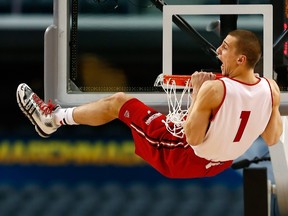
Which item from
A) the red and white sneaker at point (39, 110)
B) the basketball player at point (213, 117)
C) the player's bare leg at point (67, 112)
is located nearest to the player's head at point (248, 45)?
the basketball player at point (213, 117)

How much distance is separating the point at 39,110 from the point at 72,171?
2.35 meters

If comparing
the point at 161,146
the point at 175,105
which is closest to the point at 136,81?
the point at 175,105

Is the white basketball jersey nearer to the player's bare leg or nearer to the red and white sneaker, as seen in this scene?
the player's bare leg

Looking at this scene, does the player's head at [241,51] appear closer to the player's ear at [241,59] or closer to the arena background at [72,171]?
the player's ear at [241,59]

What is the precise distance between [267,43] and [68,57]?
106 cm

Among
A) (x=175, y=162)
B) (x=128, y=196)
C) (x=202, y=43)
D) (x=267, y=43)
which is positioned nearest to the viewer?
(x=175, y=162)

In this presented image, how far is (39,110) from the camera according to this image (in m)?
3.08

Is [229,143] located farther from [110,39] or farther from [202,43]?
[110,39]

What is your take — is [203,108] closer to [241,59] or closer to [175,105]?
[241,59]

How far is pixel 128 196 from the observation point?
5.46m

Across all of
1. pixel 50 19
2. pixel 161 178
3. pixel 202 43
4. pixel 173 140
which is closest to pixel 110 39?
pixel 50 19

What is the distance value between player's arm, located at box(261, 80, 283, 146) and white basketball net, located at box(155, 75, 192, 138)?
0.38 metres

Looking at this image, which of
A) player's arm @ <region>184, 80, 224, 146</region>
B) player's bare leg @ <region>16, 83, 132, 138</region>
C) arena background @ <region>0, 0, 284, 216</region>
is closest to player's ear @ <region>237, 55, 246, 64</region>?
player's arm @ <region>184, 80, 224, 146</region>

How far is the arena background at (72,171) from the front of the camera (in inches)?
211
